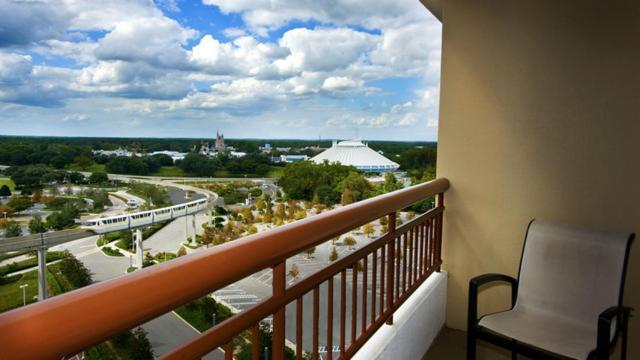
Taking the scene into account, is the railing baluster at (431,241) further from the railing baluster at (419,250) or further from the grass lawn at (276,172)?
the grass lawn at (276,172)

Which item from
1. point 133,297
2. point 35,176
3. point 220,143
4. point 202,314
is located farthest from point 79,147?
point 133,297

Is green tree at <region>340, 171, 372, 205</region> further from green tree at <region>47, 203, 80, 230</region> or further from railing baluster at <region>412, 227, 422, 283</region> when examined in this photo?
green tree at <region>47, 203, 80, 230</region>

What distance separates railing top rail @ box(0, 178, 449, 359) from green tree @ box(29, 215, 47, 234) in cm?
445

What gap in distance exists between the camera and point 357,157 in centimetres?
664

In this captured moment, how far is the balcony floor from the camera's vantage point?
2.71 metres

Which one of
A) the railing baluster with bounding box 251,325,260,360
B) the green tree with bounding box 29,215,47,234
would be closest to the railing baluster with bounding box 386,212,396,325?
the railing baluster with bounding box 251,325,260,360

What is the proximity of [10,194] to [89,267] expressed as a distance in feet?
3.83

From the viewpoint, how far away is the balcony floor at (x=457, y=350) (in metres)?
2.71

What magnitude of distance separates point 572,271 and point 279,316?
1.92 meters

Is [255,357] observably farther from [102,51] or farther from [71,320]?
[102,51]

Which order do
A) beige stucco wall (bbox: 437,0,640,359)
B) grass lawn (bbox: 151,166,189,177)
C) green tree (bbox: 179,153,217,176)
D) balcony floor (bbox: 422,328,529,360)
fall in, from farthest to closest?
green tree (bbox: 179,153,217,176) → grass lawn (bbox: 151,166,189,177) → balcony floor (bbox: 422,328,529,360) → beige stucco wall (bbox: 437,0,640,359)

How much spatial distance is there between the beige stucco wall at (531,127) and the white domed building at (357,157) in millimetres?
2518

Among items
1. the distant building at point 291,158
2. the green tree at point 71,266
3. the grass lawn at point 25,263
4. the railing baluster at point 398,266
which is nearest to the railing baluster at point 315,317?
the railing baluster at point 398,266

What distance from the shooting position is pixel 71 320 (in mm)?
614
